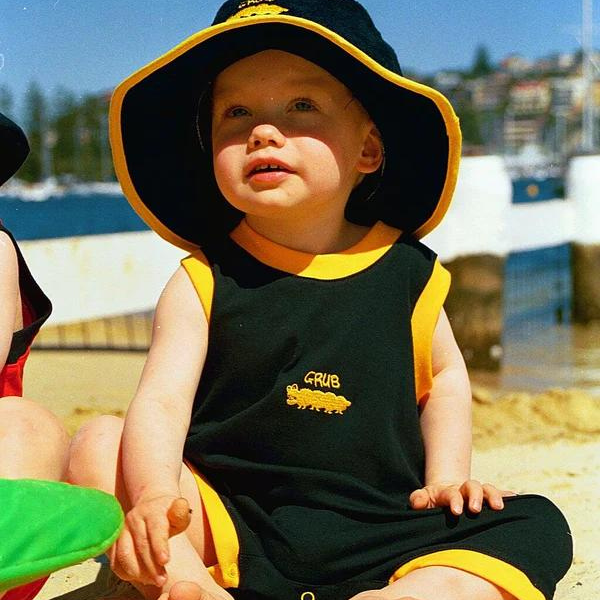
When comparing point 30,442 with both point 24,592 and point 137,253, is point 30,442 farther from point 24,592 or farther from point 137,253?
point 137,253

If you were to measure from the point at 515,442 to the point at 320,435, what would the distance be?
1682mm

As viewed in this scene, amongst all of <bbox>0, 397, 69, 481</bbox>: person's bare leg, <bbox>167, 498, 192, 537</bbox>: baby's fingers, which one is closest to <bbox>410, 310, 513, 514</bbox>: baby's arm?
<bbox>167, 498, 192, 537</bbox>: baby's fingers

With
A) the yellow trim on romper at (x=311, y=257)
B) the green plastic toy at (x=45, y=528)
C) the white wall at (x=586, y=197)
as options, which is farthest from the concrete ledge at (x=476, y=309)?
the green plastic toy at (x=45, y=528)

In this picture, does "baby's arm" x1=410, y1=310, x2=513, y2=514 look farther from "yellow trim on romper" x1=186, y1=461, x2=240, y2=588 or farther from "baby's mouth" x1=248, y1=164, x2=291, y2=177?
"baby's mouth" x1=248, y1=164, x2=291, y2=177

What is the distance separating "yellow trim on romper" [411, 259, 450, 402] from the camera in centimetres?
204

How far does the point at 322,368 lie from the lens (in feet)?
6.34

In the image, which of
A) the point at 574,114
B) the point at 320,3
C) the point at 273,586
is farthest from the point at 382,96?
the point at 574,114

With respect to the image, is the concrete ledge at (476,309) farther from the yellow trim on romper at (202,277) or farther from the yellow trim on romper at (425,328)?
the yellow trim on romper at (202,277)

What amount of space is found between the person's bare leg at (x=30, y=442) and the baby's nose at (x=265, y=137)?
58 centimetres

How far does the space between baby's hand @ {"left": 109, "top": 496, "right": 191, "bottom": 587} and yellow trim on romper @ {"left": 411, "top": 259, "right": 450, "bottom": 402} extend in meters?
0.60

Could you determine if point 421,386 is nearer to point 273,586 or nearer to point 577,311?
point 273,586

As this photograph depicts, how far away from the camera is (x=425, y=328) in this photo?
80.4 inches

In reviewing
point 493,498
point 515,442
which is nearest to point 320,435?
point 493,498

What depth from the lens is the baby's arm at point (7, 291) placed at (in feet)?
5.81
